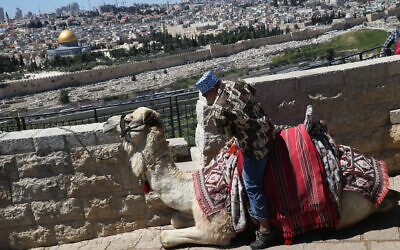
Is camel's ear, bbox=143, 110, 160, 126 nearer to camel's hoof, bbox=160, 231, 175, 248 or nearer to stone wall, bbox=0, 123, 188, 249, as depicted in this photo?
stone wall, bbox=0, 123, 188, 249

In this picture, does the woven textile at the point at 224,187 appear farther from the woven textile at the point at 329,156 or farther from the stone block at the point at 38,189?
the stone block at the point at 38,189

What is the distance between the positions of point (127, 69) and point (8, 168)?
6336 cm

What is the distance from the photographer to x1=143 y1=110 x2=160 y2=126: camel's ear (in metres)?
3.11

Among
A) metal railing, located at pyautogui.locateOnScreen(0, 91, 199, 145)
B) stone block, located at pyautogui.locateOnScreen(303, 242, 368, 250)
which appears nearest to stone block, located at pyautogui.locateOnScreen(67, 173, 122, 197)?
metal railing, located at pyautogui.locateOnScreen(0, 91, 199, 145)

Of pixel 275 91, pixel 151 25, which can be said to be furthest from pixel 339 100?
pixel 151 25

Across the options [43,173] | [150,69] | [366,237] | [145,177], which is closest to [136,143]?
[145,177]

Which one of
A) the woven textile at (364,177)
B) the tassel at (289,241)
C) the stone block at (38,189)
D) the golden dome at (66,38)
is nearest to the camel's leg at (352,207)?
the woven textile at (364,177)

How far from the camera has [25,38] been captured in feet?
456

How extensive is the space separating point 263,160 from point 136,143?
3.05ft

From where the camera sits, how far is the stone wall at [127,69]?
5931cm

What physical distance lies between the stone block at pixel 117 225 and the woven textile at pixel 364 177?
169cm

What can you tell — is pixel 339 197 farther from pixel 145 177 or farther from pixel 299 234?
pixel 145 177

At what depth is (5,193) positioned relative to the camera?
11.7ft

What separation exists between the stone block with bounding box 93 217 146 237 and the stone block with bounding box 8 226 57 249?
385 mm
